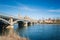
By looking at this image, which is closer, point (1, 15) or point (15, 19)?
point (1, 15)

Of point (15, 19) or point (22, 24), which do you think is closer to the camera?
point (15, 19)

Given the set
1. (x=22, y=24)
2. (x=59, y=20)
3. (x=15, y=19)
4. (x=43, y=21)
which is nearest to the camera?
(x=15, y=19)

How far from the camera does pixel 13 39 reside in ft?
23.4

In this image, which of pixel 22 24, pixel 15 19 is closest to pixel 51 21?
pixel 22 24

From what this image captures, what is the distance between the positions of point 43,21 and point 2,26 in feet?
115

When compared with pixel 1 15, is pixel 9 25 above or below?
below

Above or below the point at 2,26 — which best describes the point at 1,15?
above

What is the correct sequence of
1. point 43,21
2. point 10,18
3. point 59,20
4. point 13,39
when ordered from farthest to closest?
point 43,21 → point 59,20 → point 10,18 → point 13,39

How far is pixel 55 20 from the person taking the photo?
2077 inches

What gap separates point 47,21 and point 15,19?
34982 millimetres

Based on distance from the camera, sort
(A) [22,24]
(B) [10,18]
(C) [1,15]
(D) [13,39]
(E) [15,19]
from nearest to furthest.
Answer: (D) [13,39] < (C) [1,15] < (B) [10,18] < (E) [15,19] < (A) [22,24]

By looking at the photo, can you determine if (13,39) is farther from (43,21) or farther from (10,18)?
(43,21)

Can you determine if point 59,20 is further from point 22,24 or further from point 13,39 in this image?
point 13,39

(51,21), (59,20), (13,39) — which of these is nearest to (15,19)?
(13,39)
